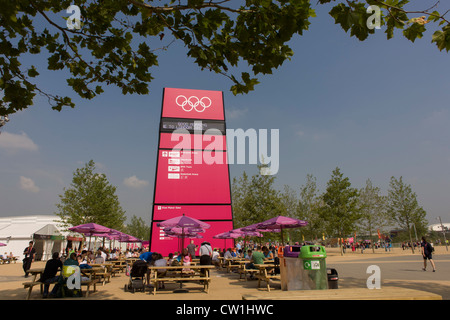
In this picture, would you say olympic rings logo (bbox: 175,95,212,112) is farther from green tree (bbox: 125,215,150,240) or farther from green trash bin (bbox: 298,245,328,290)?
green tree (bbox: 125,215,150,240)

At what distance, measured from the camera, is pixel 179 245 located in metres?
18.8

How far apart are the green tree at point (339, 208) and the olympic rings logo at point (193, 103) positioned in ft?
56.9

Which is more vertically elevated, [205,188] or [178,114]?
[178,114]

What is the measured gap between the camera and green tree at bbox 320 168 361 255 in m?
28.5

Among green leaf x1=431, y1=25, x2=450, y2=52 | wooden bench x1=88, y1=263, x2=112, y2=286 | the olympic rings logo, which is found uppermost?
the olympic rings logo

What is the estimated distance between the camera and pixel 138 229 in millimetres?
66375

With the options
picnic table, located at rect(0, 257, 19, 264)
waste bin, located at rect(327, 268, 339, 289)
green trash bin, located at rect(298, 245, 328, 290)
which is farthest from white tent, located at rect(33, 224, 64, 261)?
green trash bin, located at rect(298, 245, 328, 290)

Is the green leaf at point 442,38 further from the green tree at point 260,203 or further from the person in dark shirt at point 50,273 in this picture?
the green tree at point 260,203

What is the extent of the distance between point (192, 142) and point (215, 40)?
16.9 meters

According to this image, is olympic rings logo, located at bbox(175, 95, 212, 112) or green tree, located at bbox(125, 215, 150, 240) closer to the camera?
olympic rings logo, located at bbox(175, 95, 212, 112)

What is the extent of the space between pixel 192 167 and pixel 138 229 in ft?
172

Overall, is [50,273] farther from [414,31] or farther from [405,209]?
[405,209]
